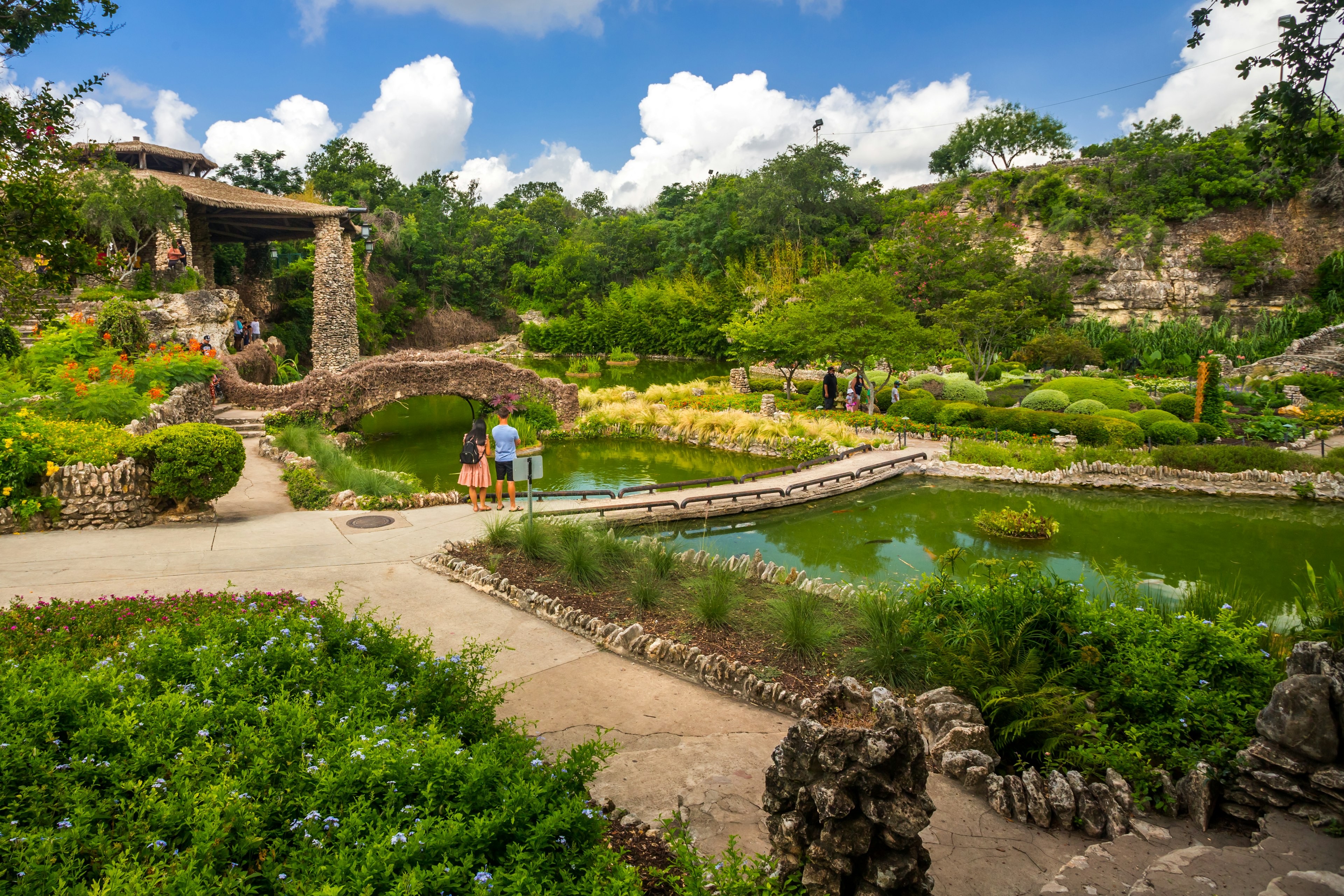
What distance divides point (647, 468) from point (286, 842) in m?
14.2

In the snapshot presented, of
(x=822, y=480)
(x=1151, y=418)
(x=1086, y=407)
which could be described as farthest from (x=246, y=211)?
(x=1151, y=418)

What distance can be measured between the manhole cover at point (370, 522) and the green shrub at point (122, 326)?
29.4 ft

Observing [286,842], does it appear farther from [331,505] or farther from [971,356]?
[971,356]

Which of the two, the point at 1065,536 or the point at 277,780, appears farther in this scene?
the point at 1065,536

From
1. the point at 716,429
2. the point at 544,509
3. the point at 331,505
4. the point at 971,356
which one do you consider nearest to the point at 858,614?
the point at 544,509

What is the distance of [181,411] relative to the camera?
1456cm

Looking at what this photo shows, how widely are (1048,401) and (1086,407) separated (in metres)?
1.38

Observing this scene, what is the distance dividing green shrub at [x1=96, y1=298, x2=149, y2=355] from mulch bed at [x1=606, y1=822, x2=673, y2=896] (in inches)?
653

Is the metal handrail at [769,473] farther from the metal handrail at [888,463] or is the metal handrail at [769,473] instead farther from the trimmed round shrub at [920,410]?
the trimmed round shrub at [920,410]

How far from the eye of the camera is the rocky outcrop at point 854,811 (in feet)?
9.96

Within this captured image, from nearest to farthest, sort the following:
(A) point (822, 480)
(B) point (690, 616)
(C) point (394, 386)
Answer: (B) point (690, 616) → (A) point (822, 480) → (C) point (394, 386)

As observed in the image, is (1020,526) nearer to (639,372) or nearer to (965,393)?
(965,393)

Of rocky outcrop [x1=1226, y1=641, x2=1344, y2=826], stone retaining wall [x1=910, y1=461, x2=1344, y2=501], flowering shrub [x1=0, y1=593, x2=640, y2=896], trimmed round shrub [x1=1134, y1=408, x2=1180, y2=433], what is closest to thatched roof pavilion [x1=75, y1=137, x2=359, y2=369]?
stone retaining wall [x1=910, y1=461, x2=1344, y2=501]

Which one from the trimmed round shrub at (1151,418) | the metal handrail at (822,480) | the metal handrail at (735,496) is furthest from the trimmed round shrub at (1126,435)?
the metal handrail at (735,496)
